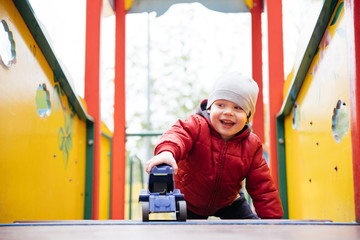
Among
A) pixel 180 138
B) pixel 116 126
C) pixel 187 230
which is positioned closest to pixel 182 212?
pixel 187 230

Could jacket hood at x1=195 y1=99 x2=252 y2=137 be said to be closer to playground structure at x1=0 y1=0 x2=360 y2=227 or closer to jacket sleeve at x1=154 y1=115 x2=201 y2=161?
jacket sleeve at x1=154 y1=115 x2=201 y2=161

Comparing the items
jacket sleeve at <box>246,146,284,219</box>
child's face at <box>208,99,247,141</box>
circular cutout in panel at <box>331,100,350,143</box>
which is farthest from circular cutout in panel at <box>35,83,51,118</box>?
circular cutout in panel at <box>331,100,350,143</box>

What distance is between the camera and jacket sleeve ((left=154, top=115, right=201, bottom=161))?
1.59m

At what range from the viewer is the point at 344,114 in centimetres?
147

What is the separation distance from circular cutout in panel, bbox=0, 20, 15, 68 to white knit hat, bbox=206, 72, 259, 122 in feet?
3.03

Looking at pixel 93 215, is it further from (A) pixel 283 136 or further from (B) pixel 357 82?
(B) pixel 357 82

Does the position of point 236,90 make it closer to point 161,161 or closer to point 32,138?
point 161,161

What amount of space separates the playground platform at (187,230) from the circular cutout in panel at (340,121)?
0.40 metres

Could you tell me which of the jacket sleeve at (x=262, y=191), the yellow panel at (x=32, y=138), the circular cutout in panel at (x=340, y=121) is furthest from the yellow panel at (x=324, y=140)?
the yellow panel at (x=32, y=138)

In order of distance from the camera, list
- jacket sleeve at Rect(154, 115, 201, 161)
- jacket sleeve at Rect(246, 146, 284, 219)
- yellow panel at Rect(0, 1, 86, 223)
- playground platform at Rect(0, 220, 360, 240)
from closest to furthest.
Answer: playground platform at Rect(0, 220, 360, 240) < yellow panel at Rect(0, 1, 86, 223) < jacket sleeve at Rect(154, 115, 201, 161) < jacket sleeve at Rect(246, 146, 284, 219)

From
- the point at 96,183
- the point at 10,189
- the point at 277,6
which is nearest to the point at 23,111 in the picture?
the point at 10,189

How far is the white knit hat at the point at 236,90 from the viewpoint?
1.90m

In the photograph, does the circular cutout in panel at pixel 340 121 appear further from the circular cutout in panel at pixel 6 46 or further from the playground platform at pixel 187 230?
the circular cutout in panel at pixel 6 46

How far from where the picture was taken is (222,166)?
74.7 inches
